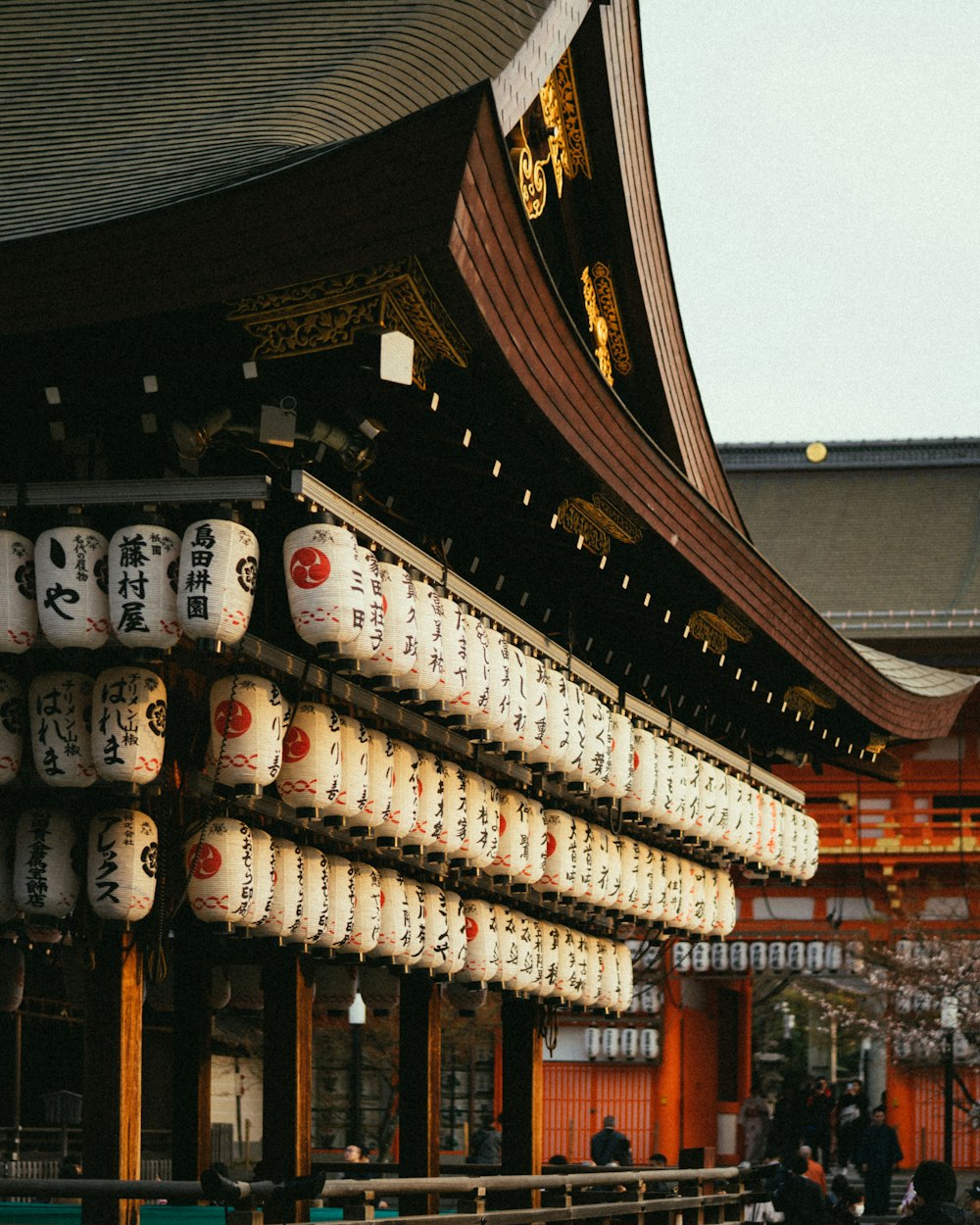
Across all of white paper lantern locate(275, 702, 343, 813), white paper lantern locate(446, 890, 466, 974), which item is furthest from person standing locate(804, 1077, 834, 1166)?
white paper lantern locate(275, 702, 343, 813)

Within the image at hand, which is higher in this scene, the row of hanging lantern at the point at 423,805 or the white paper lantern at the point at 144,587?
the white paper lantern at the point at 144,587

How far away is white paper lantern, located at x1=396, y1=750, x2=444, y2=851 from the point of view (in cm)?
1009

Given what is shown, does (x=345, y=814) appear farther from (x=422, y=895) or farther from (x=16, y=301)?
(x=16, y=301)

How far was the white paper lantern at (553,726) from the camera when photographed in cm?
1080

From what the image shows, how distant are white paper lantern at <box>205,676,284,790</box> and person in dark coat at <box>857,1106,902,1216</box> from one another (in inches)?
643

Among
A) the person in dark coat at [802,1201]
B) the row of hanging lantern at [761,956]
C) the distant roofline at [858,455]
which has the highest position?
the distant roofline at [858,455]

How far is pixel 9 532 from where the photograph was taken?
786 cm

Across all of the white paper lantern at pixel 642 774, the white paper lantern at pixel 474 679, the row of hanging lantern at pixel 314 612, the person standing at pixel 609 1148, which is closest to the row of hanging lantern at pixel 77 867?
the row of hanging lantern at pixel 314 612

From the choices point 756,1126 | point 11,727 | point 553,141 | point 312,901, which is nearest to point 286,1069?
point 312,901

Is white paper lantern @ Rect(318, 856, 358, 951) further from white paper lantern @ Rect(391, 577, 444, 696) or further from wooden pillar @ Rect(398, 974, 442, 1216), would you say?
wooden pillar @ Rect(398, 974, 442, 1216)

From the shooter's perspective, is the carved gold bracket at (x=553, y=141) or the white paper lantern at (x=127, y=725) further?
the carved gold bracket at (x=553, y=141)

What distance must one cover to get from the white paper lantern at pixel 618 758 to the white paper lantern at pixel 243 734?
4.14 m

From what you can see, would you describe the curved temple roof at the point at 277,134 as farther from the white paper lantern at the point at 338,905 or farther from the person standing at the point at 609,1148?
the person standing at the point at 609,1148

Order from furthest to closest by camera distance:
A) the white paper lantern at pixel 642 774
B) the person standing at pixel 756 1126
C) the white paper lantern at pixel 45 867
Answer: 1. the person standing at pixel 756 1126
2. the white paper lantern at pixel 642 774
3. the white paper lantern at pixel 45 867
